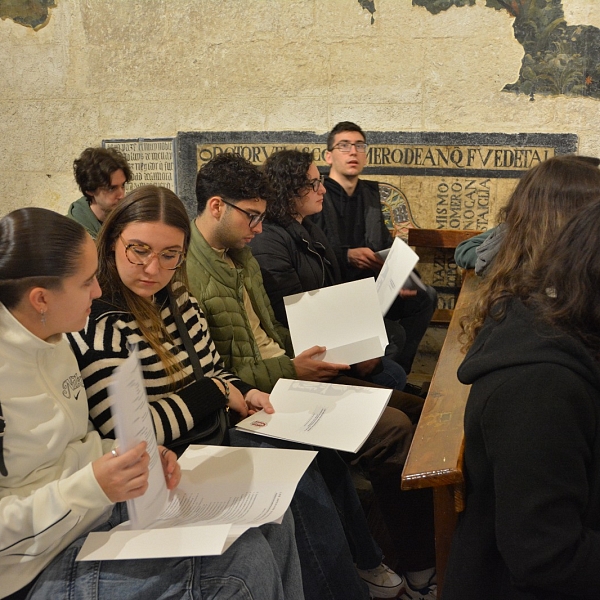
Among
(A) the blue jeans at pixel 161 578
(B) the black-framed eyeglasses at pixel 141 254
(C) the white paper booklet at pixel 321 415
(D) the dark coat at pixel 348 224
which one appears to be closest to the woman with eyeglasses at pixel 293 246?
(D) the dark coat at pixel 348 224

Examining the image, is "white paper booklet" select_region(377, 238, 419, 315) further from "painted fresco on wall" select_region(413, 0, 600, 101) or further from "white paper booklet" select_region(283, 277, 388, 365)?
"painted fresco on wall" select_region(413, 0, 600, 101)

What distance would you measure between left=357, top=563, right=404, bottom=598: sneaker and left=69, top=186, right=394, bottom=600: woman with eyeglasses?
0.99ft

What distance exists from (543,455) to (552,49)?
11.3ft

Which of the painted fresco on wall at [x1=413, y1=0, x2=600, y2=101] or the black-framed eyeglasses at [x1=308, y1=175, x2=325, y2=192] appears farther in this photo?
the painted fresco on wall at [x1=413, y1=0, x2=600, y2=101]

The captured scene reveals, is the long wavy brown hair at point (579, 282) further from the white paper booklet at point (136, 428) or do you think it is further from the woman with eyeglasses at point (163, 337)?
the woman with eyeglasses at point (163, 337)

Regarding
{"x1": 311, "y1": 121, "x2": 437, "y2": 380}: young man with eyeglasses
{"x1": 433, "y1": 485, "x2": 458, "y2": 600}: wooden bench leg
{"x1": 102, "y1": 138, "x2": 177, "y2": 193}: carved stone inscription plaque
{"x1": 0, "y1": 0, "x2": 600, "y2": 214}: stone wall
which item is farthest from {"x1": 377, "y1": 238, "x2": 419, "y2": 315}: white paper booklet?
{"x1": 102, "y1": 138, "x2": 177, "y2": 193}: carved stone inscription plaque

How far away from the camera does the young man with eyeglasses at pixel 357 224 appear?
12.1 feet

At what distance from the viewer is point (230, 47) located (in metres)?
4.51

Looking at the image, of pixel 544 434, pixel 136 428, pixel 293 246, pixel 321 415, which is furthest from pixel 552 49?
pixel 136 428

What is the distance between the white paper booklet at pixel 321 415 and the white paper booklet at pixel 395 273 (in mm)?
689

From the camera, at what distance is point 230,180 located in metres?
2.53

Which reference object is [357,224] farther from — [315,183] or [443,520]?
[443,520]

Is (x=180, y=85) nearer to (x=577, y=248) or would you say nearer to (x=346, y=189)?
(x=346, y=189)

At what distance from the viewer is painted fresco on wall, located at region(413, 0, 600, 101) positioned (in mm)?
3922
